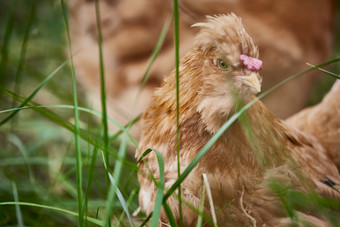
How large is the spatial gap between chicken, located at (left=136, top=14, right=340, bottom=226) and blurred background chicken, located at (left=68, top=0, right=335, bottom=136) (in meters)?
0.41

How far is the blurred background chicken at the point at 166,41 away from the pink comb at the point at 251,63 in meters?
0.47

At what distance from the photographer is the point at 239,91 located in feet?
1.97

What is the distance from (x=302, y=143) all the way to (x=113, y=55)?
0.76 m

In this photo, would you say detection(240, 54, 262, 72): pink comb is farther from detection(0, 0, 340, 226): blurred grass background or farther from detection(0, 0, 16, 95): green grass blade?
detection(0, 0, 16, 95): green grass blade

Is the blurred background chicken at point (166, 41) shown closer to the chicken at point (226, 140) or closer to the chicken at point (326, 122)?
the chicken at point (326, 122)

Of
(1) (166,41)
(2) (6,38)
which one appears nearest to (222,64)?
(2) (6,38)

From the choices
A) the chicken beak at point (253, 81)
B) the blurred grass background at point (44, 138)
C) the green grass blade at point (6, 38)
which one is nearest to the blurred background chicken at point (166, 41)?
the blurred grass background at point (44, 138)

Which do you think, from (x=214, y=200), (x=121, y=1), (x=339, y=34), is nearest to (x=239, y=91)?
(x=214, y=200)

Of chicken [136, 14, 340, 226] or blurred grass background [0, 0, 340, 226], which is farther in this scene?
blurred grass background [0, 0, 340, 226]

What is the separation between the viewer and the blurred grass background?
2.78 ft

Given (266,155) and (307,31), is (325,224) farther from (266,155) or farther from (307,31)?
(307,31)

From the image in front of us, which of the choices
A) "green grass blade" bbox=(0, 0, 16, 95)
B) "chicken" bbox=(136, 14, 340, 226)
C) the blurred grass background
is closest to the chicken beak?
"chicken" bbox=(136, 14, 340, 226)

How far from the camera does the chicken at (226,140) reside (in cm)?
60

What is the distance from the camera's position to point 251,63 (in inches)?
22.6
